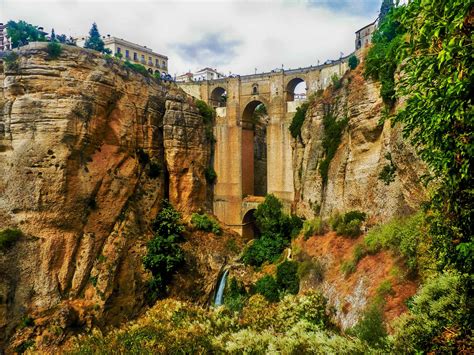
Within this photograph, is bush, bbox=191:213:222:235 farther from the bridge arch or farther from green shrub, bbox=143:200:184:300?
the bridge arch

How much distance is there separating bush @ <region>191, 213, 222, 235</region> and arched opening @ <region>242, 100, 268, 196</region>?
4.25 meters

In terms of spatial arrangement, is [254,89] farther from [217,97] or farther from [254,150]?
[254,150]

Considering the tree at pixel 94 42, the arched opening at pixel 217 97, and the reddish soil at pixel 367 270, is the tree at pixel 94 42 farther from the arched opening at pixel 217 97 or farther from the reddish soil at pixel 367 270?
the reddish soil at pixel 367 270

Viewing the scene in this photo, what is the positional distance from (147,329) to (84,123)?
16587 millimetres

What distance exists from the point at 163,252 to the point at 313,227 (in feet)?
34.2

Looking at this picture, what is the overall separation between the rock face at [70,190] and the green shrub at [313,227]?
11.0 meters

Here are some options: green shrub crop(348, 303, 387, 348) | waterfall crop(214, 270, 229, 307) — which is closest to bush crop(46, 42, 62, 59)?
waterfall crop(214, 270, 229, 307)

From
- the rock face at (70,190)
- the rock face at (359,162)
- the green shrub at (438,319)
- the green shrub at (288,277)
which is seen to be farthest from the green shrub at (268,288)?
the green shrub at (438,319)

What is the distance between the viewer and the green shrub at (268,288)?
74.3 feet

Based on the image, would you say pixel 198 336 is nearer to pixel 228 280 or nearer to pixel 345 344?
pixel 345 344

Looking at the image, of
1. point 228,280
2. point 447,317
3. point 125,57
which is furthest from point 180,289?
point 125,57

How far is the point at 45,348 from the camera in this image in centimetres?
1998

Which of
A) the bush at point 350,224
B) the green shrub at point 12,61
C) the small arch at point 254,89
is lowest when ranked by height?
the bush at point 350,224

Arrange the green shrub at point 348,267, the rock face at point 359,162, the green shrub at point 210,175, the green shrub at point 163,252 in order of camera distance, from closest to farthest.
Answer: the rock face at point 359,162, the green shrub at point 348,267, the green shrub at point 163,252, the green shrub at point 210,175
